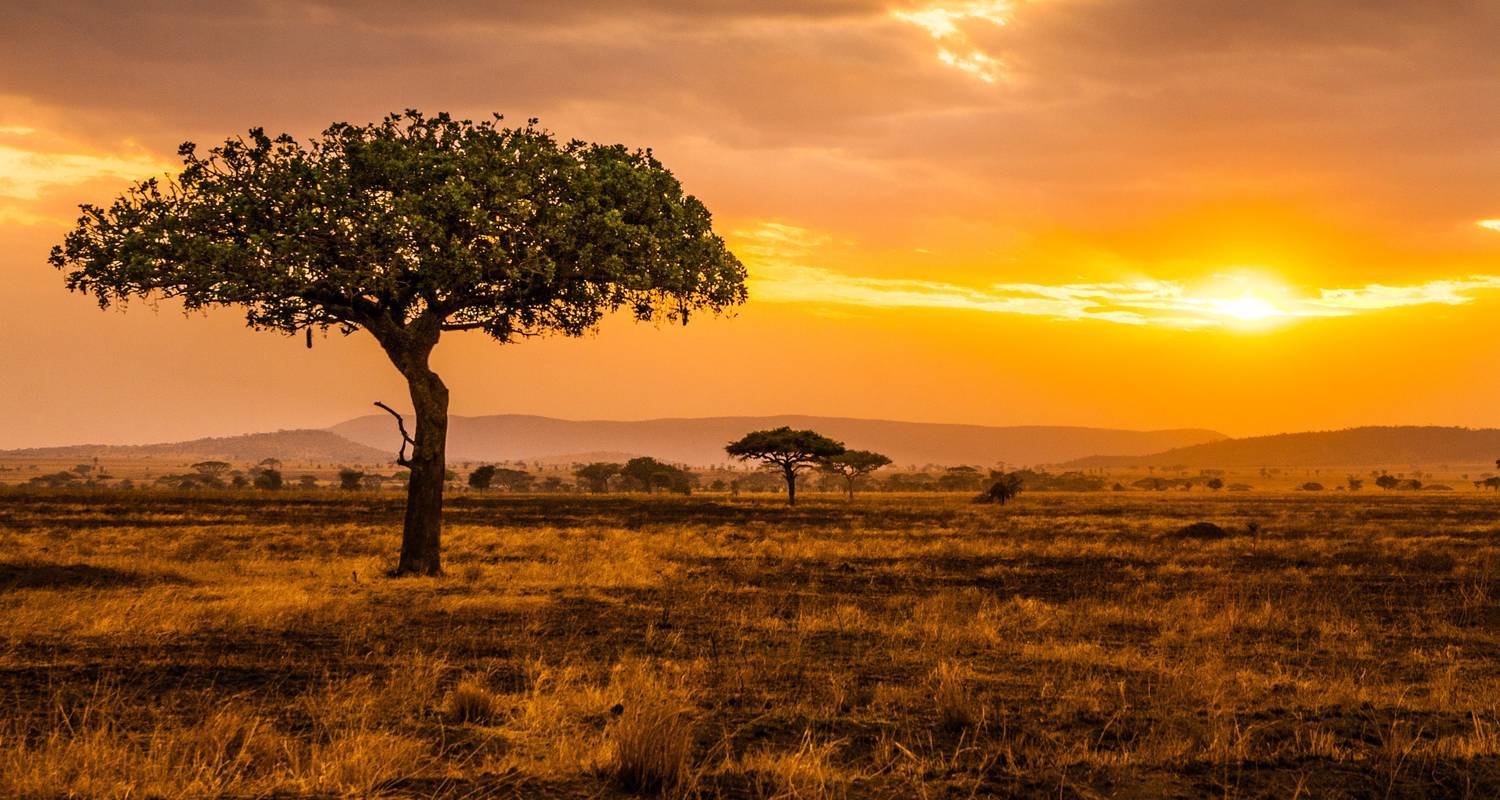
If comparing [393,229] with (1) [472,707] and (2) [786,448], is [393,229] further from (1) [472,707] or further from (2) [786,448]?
(2) [786,448]

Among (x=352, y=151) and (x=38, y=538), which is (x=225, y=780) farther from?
(x=38, y=538)

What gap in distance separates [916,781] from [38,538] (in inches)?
1423

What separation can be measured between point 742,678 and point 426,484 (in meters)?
12.9

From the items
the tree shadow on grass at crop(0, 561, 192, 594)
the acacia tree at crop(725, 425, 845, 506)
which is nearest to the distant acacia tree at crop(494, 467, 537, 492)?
the acacia tree at crop(725, 425, 845, 506)

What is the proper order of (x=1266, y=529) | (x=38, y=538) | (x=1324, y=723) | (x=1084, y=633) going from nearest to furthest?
(x=1324, y=723) → (x=1084, y=633) → (x=38, y=538) → (x=1266, y=529)

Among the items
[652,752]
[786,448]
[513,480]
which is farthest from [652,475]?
[652,752]

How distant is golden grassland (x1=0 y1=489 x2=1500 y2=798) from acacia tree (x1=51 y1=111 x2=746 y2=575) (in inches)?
219

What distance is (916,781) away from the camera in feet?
24.7

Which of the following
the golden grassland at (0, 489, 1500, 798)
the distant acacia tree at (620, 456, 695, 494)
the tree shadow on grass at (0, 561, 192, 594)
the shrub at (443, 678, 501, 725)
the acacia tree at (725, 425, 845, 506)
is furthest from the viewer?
the distant acacia tree at (620, 456, 695, 494)

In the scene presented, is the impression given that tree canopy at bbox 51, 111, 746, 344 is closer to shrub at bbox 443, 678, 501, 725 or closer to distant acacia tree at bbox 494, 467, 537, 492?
shrub at bbox 443, 678, 501, 725

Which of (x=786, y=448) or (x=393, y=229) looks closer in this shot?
(x=393, y=229)

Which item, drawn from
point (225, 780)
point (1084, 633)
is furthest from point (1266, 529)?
point (225, 780)

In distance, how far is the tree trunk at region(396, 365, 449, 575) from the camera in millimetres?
22234

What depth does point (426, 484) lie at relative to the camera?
2247cm
